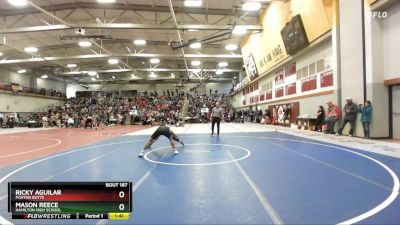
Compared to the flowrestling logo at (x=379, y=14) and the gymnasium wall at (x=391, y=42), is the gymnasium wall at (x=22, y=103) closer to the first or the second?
the flowrestling logo at (x=379, y=14)

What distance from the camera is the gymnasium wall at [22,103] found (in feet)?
118

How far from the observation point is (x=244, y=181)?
5.23 m

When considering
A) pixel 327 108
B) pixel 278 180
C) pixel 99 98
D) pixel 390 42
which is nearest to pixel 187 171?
pixel 278 180

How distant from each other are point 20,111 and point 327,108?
39190 millimetres

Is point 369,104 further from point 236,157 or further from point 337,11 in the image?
point 236,157

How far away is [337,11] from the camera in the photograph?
13.5 metres

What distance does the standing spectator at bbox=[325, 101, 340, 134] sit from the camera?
13547 mm

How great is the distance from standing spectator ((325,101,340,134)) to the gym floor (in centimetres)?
489

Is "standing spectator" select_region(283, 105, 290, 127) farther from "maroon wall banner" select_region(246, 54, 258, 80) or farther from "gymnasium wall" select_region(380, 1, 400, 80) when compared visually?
"gymnasium wall" select_region(380, 1, 400, 80)

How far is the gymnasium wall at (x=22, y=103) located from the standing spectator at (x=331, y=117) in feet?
122
